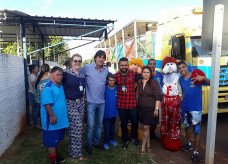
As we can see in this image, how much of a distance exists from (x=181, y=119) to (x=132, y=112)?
36.5 inches

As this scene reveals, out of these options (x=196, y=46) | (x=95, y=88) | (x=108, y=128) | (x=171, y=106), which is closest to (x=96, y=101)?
(x=95, y=88)

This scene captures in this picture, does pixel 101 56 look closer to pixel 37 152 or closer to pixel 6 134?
pixel 37 152

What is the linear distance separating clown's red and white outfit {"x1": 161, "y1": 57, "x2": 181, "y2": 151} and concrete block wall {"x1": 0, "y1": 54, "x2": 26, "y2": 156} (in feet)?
10.1

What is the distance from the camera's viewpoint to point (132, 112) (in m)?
3.47

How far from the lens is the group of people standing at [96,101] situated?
2.78m

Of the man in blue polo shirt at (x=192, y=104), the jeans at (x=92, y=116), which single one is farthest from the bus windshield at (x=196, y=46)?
the jeans at (x=92, y=116)

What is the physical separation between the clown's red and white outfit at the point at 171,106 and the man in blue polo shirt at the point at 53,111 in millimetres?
1864

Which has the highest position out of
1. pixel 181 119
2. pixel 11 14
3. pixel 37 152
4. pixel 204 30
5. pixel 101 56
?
pixel 11 14

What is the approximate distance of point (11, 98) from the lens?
3.87 m

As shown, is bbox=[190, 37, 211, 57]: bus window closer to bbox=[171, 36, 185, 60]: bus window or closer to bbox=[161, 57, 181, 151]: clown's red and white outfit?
bbox=[171, 36, 185, 60]: bus window

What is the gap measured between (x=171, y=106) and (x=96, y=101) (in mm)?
1405

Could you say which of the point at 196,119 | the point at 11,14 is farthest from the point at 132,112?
the point at 11,14

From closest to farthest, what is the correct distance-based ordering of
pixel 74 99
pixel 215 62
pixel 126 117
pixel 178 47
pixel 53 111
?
pixel 215 62, pixel 53 111, pixel 74 99, pixel 126 117, pixel 178 47

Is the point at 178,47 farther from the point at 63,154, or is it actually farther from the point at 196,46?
the point at 63,154
